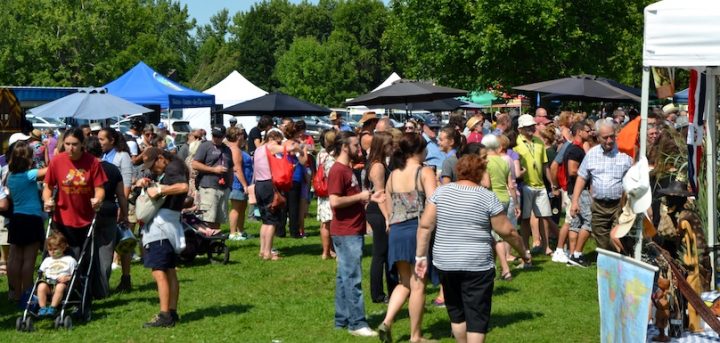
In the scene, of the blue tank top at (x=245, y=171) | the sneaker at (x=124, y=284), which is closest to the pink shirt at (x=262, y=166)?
the blue tank top at (x=245, y=171)

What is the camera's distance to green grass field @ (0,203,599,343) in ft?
28.8

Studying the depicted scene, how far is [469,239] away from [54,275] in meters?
4.31

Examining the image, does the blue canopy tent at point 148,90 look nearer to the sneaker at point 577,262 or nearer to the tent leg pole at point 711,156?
the sneaker at point 577,262

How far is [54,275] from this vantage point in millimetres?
9258

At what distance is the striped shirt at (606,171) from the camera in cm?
1100

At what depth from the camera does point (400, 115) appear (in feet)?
168

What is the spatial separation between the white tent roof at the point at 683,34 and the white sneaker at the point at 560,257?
247 inches

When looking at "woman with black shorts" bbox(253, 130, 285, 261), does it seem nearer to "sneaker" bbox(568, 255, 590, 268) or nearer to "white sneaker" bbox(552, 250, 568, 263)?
"white sneaker" bbox(552, 250, 568, 263)

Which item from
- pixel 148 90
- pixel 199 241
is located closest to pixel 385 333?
pixel 199 241

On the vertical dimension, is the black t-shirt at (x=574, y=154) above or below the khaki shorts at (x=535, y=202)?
above

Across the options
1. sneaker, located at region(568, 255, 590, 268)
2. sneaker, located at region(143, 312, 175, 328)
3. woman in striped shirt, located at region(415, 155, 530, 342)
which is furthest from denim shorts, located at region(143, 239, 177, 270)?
sneaker, located at region(568, 255, 590, 268)

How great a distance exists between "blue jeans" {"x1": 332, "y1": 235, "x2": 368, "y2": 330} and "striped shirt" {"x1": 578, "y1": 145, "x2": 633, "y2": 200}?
3.60 m

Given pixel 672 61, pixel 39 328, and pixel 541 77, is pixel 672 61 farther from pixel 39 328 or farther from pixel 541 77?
pixel 541 77

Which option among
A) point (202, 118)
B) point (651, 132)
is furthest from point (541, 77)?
point (651, 132)
